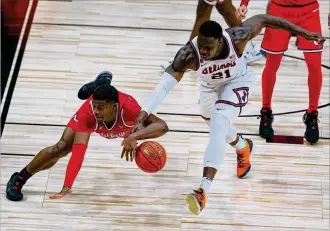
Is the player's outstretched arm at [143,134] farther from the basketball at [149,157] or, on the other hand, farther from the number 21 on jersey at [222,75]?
the number 21 on jersey at [222,75]

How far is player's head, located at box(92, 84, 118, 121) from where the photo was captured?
7133mm

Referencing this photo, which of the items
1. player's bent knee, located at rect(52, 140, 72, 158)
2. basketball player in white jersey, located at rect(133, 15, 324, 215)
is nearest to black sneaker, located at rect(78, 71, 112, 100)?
player's bent knee, located at rect(52, 140, 72, 158)

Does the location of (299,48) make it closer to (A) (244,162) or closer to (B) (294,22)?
(B) (294,22)

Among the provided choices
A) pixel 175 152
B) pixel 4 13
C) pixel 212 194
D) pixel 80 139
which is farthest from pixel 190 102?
pixel 4 13

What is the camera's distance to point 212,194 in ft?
26.1

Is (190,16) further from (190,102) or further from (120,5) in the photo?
(190,102)

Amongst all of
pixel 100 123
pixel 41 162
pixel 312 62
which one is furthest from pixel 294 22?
pixel 41 162

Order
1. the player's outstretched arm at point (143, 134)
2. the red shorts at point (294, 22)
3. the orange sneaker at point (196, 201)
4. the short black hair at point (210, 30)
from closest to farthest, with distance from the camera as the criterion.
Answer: the player's outstretched arm at point (143, 134) → the short black hair at point (210, 30) → the orange sneaker at point (196, 201) → the red shorts at point (294, 22)

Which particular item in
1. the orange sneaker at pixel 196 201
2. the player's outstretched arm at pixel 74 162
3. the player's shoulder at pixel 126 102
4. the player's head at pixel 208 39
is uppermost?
the player's head at pixel 208 39

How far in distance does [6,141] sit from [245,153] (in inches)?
83.8

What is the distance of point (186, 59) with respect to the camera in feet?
23.5

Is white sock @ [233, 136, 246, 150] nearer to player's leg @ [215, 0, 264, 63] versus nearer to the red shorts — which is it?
the red shorts

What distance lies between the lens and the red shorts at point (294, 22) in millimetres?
8125

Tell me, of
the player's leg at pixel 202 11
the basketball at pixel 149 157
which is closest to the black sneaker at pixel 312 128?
the player's leg at pixel 202 11
